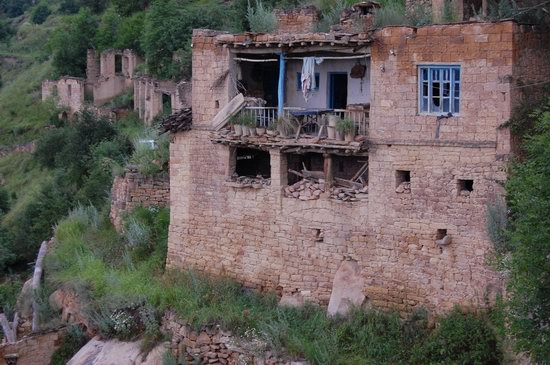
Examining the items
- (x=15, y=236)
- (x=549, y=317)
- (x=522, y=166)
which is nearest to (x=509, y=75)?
(x=522, y=166)

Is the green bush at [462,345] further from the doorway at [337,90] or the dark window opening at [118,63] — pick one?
the dark window opening at [118,63]

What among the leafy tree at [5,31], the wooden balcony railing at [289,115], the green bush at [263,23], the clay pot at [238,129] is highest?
the leafy tree at [5,31]

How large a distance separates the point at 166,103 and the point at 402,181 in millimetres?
19341

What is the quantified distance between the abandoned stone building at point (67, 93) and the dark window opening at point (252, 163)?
2322cm

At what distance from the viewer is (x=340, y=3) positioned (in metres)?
22.8

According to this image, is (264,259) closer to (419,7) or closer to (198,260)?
(198,260)

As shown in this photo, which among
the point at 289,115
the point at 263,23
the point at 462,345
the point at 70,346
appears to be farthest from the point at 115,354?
the point at 263,23

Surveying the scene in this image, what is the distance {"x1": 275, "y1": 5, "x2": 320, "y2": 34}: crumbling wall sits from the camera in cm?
A: 2227

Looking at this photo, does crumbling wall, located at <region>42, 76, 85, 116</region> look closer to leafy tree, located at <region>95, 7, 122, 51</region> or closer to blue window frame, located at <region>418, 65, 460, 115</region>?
leafy tree, located at <region>95, 7, 122, 51</region>

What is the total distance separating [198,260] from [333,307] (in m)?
3.64

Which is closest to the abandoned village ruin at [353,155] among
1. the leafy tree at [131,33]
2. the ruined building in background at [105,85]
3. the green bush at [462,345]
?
the green bush at [462,345]

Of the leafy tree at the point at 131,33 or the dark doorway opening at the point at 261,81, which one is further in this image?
the leafy tree at the point at 131,33

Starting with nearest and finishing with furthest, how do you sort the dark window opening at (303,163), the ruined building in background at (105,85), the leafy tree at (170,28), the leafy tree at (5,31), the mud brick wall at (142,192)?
the dark window opening at (303,163) < the mud brick wall at (142,192) < the leafy tree at (170,28) < the ruined building in background at (105,85) < the leafy tree at (5,31)

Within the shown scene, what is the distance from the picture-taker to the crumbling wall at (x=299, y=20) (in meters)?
22.3
